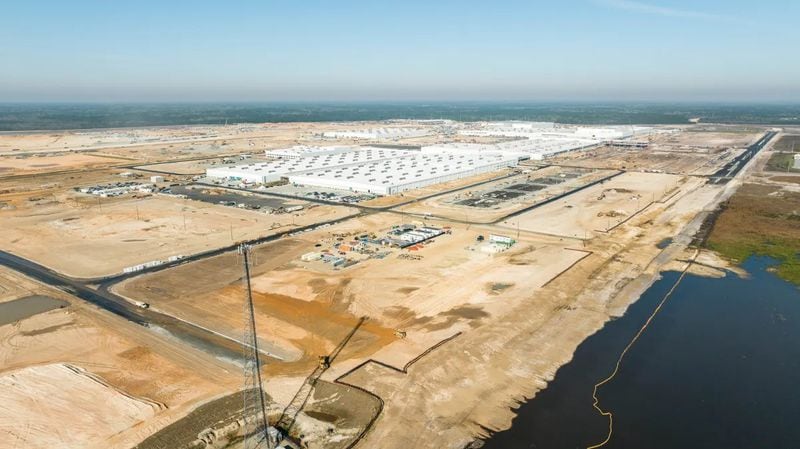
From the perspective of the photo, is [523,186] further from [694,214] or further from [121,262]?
[121,262]

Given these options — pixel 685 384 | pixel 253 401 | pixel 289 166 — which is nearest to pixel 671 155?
pixel 289 166

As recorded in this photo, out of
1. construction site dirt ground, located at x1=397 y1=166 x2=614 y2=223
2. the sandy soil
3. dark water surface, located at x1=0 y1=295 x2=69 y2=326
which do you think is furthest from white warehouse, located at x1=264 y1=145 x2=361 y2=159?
the sandy soil

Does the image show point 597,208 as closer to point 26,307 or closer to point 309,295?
point 309,295

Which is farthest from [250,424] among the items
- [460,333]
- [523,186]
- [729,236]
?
[523,186]

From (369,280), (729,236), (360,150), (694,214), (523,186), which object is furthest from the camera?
(360,150)

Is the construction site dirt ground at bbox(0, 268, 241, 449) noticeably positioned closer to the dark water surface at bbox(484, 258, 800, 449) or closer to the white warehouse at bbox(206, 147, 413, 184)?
the dark water surface at bbox(484, 258, 800, 449)

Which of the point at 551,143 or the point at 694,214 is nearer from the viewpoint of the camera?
the point at 694,214

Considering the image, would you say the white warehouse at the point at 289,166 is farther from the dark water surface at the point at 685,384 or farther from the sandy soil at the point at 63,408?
the dark water surface at the point at 685,384
